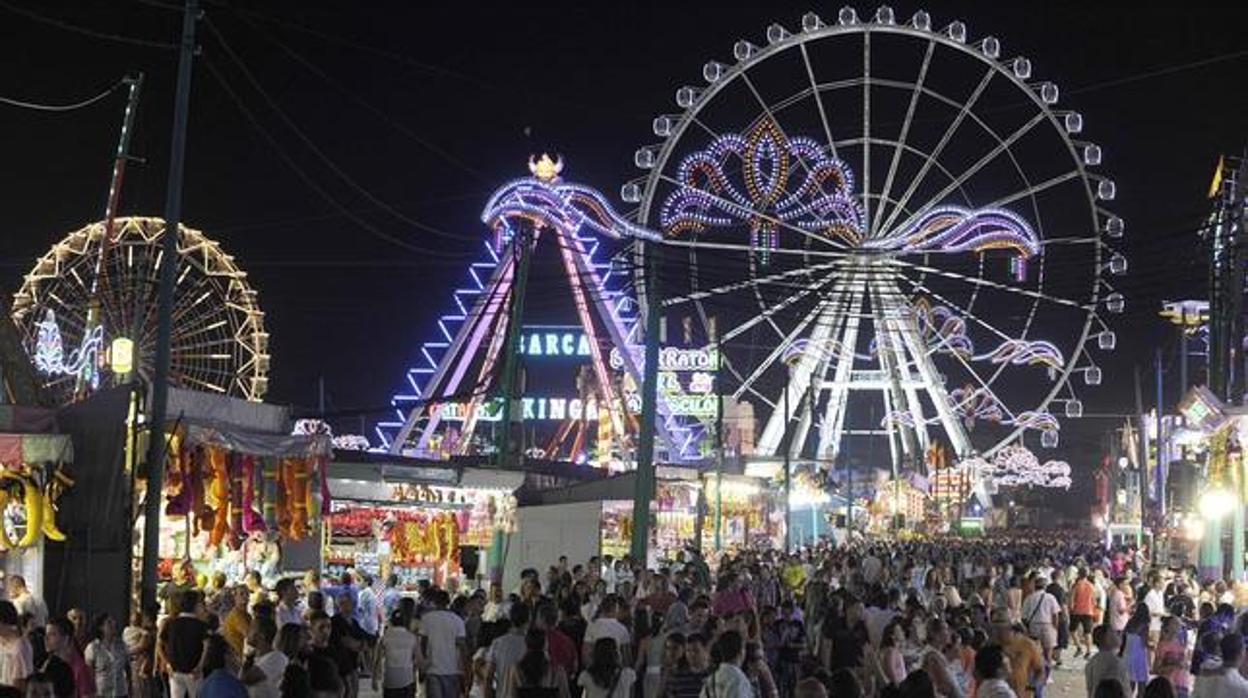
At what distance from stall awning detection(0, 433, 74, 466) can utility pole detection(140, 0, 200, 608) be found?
2.80 ft

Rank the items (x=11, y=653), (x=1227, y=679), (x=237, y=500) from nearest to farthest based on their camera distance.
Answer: (x=1227, y=679) → (x=11, y=653) → (x=237, y=500)

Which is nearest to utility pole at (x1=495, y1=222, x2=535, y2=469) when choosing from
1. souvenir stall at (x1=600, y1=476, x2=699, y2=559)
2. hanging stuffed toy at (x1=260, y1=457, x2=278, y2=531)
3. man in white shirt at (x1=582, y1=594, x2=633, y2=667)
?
souvenir stall at (x1=600, y1=476, x2=699, y2=559)

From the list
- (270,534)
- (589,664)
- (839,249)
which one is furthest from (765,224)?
(589,664)

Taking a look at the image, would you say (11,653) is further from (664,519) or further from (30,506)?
(664,519)

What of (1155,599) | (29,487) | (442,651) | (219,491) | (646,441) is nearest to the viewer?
(442,651)

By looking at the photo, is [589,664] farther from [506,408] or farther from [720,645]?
[506,408]

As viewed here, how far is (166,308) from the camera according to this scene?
17562 millimetres

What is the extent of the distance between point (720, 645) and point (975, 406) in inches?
2559

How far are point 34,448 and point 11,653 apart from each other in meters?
6.21

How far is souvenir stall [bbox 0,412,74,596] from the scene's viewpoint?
54.2 feet

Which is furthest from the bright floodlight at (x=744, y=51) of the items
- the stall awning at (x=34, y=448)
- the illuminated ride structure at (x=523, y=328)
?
the stall awning at (x=34, y=448)

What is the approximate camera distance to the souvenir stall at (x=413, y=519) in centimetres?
2694

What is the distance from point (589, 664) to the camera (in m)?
10.9

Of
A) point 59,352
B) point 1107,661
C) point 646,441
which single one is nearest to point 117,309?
point 59,352
